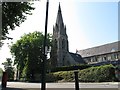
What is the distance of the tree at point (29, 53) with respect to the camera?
194 feet

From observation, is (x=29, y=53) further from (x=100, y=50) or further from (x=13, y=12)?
(x=13, y=12)

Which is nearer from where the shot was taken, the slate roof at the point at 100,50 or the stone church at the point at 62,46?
the slate roof at the point at 100,50

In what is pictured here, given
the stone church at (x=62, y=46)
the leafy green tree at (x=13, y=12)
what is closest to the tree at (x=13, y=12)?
the leafy green tree at (x=13, y=12)

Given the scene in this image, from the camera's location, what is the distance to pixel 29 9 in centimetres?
1645

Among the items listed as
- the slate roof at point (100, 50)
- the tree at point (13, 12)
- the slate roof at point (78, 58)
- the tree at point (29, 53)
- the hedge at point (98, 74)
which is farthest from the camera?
the slate roof at point (78, 58)

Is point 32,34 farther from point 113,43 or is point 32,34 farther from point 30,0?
point 30,0

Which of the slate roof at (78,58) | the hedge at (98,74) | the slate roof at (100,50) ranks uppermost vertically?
the slate roof at (100,50)

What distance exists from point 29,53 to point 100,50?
34284mm

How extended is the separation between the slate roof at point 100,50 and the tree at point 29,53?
23.1 m

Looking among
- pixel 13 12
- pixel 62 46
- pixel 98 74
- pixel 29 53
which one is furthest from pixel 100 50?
pixel 13 12

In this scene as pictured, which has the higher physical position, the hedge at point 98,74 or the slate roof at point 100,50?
the slate roof at point 100,50

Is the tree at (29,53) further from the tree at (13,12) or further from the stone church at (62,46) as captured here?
the tree at (13,12)

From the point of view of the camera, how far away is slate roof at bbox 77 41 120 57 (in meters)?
80.3

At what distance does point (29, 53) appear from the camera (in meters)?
60.4
